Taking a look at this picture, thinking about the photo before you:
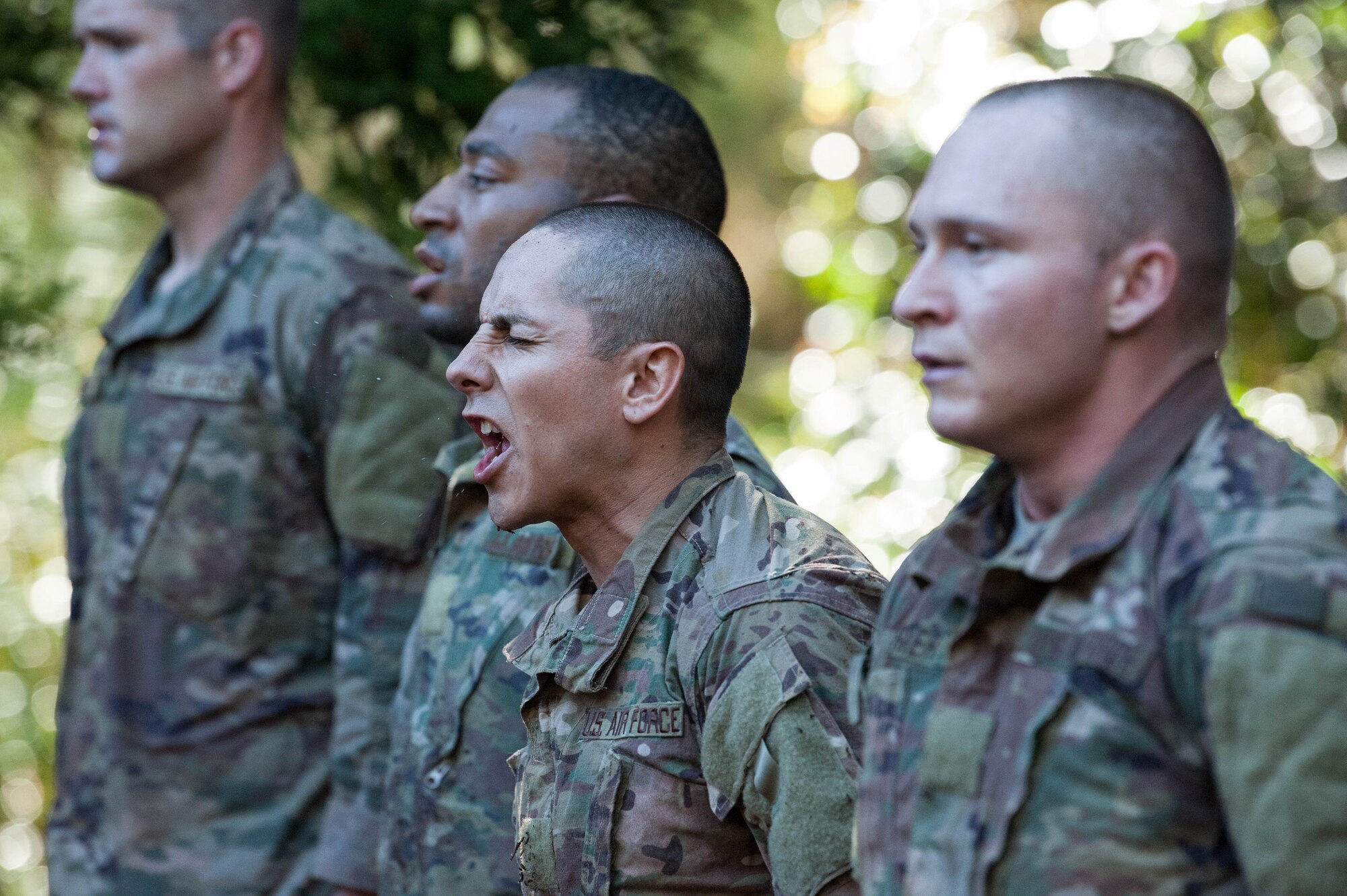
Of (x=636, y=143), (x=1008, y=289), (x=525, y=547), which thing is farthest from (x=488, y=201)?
(x=1008, y=289)

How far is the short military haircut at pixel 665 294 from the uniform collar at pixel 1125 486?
2.42 feet

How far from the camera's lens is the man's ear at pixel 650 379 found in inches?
89.5

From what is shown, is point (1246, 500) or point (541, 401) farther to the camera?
point (541, 401)

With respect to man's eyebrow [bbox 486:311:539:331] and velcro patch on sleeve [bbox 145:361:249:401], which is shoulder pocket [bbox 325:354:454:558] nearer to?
velcro patch on sleeve [bbox 145:361:249:401]

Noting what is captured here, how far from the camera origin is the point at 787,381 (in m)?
6.71

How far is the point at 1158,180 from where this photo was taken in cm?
163

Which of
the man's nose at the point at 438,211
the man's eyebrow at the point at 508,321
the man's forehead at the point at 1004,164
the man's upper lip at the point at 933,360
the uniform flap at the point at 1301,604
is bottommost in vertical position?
the uniform flap at the point at 1301,604

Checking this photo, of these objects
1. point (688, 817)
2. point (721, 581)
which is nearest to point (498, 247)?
point (721, 581)

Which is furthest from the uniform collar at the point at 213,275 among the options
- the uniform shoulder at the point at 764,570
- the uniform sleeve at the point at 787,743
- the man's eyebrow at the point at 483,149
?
the uniform sleeve at the point at 787,743

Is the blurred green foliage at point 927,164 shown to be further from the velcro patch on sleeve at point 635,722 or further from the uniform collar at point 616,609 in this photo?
the velcro patch on sleeve at point 635,722

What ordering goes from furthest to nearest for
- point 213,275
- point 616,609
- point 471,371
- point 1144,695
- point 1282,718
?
point 213,275
point 471,371
point 616,609
point 1144,695
point 1282,718

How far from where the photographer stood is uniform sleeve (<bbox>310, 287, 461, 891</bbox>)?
10.6ft

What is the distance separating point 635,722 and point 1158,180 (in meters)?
0.99

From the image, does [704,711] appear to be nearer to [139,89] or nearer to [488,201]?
[488,201]
